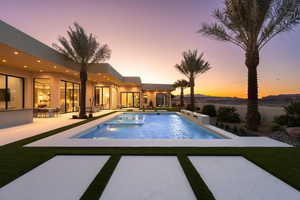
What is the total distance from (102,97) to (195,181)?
20.7 metres

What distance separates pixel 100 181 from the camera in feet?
8.87

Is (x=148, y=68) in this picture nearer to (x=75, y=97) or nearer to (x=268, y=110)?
(x=75, y=97)

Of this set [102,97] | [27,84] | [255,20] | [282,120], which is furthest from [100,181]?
[102,97]

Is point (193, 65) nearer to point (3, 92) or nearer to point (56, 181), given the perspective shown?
point (56, 181)

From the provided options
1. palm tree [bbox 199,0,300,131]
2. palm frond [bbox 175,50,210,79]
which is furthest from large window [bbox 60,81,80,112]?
palm tree [bbox 199,0,300,131]

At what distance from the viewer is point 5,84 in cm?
1107

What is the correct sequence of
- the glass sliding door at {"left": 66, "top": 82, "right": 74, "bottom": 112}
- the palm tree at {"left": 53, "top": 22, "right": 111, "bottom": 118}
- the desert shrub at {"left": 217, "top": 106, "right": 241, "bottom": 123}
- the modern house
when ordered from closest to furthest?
the modern house, the desert shrub at {"left": 217, "top": 106, "right": 241, "bottom": 123}, the palm tree at {"left": 53, "top": 22, "right": 111, "bottom": 118}, the glass sliding door at {"left": 66, "top": 82, "right": 74, "bottom": 112}

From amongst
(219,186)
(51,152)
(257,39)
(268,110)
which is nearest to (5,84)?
(51,152)

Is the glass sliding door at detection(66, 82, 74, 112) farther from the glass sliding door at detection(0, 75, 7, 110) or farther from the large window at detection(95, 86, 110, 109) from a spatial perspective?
the glass sliding door at detection(0, 75, 7, 110)

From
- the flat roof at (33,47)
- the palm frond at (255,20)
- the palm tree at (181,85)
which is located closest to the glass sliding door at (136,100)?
the palm tree at (181,85)

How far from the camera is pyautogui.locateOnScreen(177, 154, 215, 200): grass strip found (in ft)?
7.68

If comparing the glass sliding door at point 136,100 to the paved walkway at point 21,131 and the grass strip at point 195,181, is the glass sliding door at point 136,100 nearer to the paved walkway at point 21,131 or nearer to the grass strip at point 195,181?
the paved walkway at point 21,131

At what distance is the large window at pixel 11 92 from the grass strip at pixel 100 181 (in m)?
12.6

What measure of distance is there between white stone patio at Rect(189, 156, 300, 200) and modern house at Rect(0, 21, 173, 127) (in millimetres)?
9060
